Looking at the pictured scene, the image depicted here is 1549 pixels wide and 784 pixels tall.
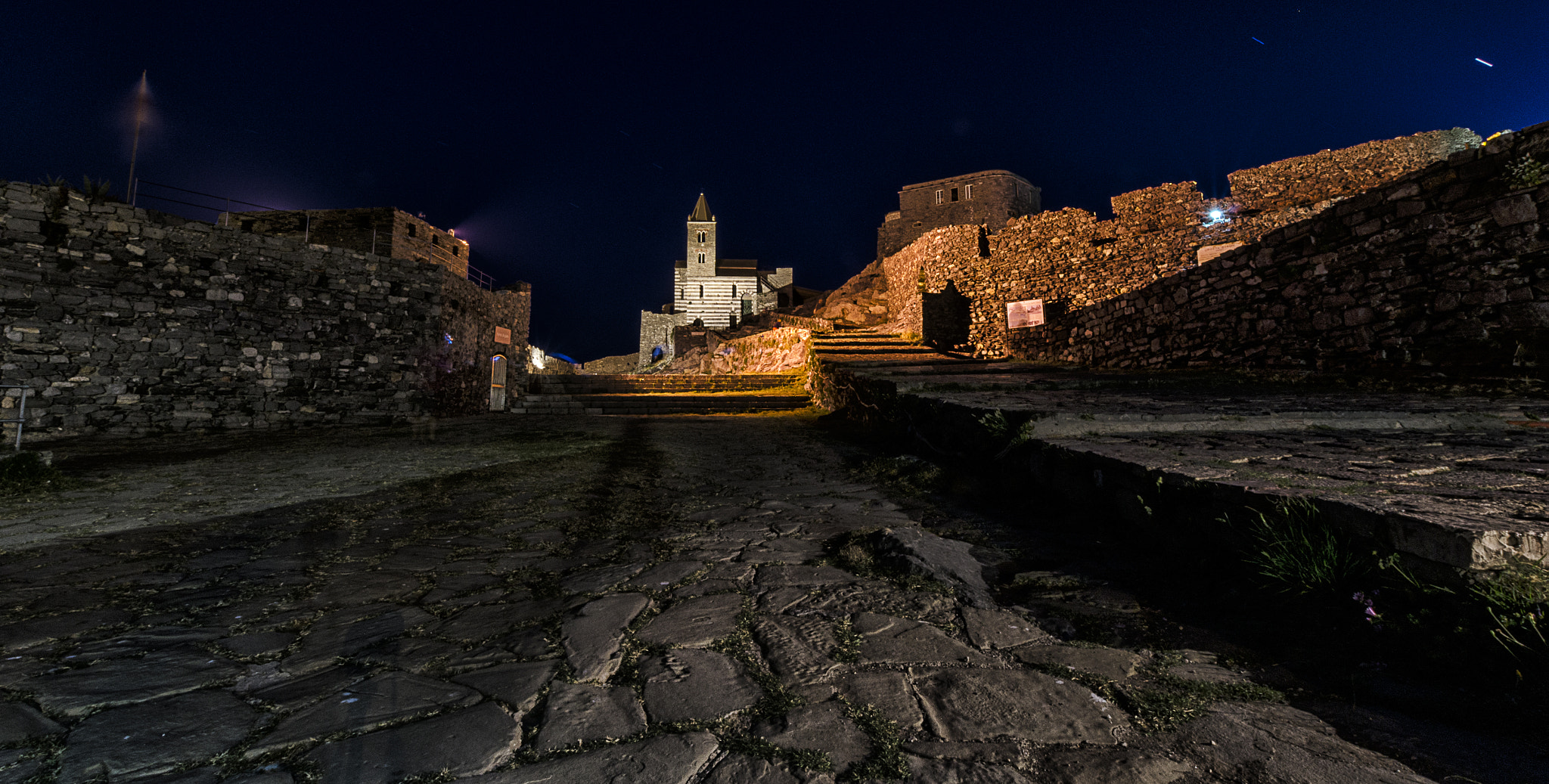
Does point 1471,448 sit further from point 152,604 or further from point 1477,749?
point 152,604

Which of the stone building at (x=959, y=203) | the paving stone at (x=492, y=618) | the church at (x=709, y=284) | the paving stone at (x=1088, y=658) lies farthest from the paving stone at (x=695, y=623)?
the church at (x=709, y=284)

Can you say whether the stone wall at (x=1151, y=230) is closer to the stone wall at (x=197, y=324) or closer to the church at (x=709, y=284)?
the stone wall at (x=197, y=324)

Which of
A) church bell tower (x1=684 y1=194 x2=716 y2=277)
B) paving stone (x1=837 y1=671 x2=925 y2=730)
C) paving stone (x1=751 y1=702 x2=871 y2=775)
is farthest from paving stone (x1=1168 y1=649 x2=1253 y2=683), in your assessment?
church bell tower (x1=684 y1=194 x2=716 y2=277)

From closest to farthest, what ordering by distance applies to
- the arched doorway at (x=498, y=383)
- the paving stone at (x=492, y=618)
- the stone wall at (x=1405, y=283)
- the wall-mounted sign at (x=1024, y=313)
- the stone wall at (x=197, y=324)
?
the paving stone at (x=492, y=618) < the stone wall at (x=1405, y=283) < the stone wall at (x=197, y=324) < the wall-mounted sign at (x=1024, y=313) < the arched doorway at (x=498, y=383)

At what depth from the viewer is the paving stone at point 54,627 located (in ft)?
5.25

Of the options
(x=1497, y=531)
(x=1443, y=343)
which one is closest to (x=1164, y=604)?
(x=1497, y=531)

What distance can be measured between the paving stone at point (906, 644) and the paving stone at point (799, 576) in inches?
13.1

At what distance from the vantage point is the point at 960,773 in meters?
1.06

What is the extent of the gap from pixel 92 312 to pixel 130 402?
151 cm

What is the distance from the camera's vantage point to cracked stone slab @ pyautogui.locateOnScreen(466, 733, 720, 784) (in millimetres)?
1038

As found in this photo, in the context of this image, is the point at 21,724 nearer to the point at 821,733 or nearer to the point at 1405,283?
the point at 821,733

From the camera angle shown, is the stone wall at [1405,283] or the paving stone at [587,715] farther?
the stone wall at [1405,283]

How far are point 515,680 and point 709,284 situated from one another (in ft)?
165

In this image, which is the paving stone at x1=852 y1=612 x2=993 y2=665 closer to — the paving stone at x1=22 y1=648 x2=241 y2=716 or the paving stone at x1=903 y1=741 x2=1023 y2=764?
the paving stone at x1=903 y1=741 x2=1023 y2=764
